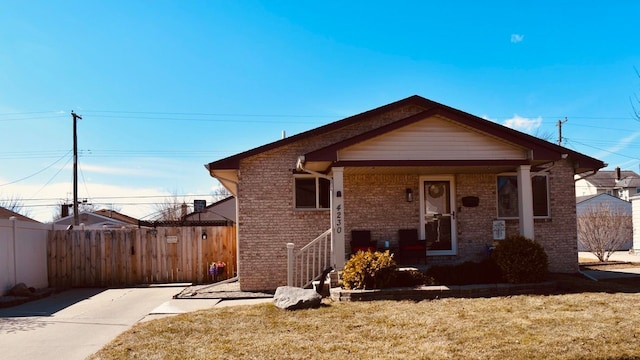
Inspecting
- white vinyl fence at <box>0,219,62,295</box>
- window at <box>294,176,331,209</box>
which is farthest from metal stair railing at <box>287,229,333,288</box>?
white vinyl fence at <box>0,219,62,295</box>

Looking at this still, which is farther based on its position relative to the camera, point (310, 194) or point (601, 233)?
point (601, 233)

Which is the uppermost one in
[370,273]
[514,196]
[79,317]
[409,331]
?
[514,196]

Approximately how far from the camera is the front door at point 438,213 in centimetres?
1173

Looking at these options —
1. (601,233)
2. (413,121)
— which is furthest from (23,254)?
(601,233)

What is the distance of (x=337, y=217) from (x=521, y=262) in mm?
3485

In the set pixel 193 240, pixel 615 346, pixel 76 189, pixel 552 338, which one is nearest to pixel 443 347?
pixel 552 338

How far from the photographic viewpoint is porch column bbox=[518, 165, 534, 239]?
9977mm

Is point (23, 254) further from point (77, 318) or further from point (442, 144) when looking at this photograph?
point (442, 144)

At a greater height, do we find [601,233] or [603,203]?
[603,203]

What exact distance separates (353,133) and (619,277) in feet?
22.6

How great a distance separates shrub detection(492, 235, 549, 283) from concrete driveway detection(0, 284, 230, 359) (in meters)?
5.51

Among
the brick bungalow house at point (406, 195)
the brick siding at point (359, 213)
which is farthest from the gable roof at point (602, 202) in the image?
the brick bungalow house at point (406, 195)

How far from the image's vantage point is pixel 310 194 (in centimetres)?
1161

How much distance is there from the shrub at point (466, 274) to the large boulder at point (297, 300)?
2389mm
